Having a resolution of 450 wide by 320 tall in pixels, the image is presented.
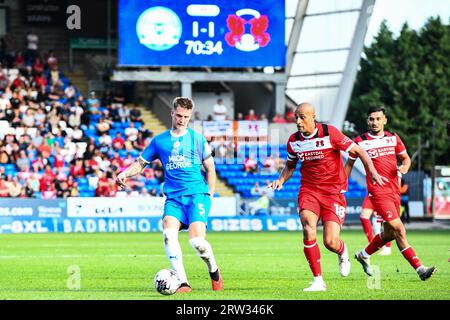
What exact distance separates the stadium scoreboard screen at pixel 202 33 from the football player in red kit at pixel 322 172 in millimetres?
29197

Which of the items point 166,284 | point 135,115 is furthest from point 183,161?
point 135,115

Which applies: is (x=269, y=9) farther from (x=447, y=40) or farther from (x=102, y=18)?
(x=447, y=40)

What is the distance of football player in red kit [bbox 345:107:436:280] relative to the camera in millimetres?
17031

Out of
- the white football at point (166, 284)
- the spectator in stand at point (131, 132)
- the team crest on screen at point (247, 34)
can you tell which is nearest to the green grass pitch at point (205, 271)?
the white football at point (166, 284)

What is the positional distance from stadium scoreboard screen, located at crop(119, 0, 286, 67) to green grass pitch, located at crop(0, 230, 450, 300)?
13881 mm

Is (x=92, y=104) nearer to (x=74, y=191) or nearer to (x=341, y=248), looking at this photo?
(x=74, y=191)

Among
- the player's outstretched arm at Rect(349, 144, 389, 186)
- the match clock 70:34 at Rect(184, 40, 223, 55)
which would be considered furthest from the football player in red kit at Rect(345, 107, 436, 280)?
the match clock 70:34 at Rect(184, 40, 223, 55)

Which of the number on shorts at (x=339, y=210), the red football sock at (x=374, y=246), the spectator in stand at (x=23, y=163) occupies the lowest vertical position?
the spectator in stand at (x=23, y=163)

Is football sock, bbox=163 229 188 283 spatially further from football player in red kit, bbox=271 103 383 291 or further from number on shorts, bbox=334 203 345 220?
number on shorts, bbox=334 203 345 220

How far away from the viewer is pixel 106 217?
38.2 m

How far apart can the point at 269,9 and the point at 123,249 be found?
67.4 feet

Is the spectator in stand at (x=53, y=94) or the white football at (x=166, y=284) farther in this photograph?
the spectator in stand at (x=53, y=94)

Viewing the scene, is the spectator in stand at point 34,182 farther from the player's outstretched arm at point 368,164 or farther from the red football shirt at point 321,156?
the player's outstretched arm at point 368,164

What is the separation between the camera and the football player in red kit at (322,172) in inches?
591
